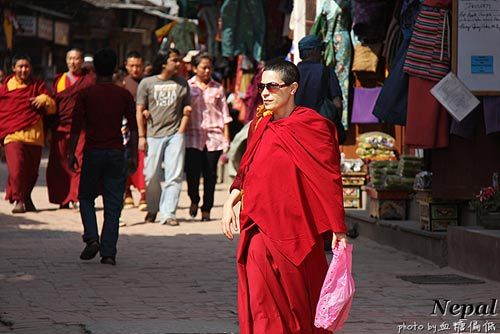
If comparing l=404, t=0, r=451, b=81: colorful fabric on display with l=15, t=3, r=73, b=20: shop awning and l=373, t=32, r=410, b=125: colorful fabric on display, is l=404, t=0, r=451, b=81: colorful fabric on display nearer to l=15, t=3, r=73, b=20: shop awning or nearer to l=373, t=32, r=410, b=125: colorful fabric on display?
l=373, t=32, r=410, b=125: colorful fabric on display

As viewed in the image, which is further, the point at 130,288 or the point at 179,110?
the point at 179,110

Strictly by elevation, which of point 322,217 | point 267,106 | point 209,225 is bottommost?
point 209,225

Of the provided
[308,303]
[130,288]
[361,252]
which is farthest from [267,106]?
[361,252]

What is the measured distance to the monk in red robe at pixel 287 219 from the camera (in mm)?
6793

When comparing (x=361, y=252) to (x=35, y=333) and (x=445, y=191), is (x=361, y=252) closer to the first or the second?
(x=445, y=191)

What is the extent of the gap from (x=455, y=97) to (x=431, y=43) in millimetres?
567

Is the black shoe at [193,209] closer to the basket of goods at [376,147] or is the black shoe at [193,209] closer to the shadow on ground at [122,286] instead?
the shadow on ground at [122,286]

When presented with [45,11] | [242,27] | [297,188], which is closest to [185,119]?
[242,27]

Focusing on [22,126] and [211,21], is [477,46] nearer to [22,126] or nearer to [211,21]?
[22,126]

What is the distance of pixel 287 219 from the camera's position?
689cm

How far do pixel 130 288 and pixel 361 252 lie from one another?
10.7 feet

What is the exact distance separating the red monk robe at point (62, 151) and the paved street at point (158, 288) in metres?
2.58

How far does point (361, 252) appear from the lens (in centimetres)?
1284

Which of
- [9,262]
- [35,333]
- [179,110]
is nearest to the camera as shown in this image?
[35,333]
